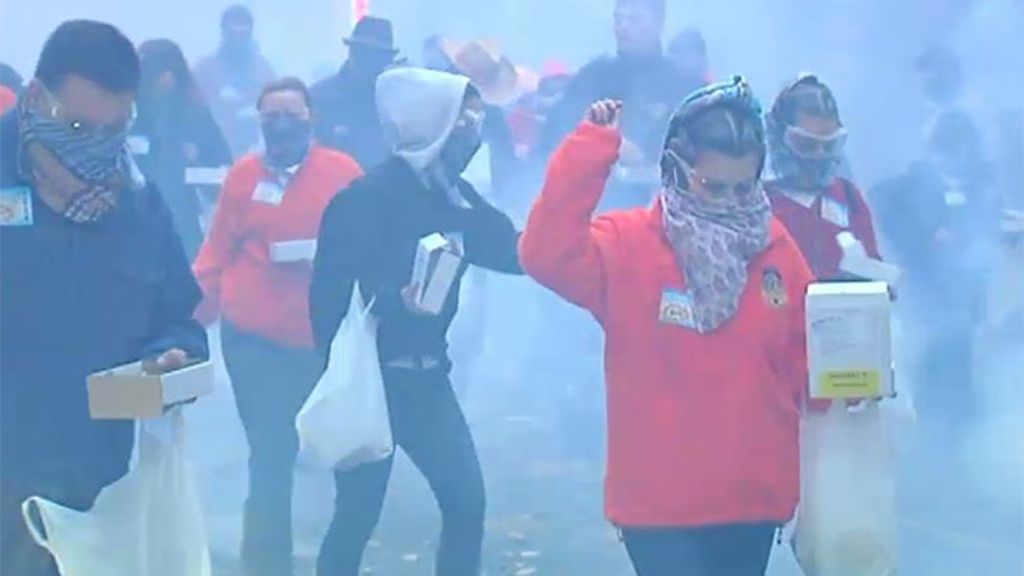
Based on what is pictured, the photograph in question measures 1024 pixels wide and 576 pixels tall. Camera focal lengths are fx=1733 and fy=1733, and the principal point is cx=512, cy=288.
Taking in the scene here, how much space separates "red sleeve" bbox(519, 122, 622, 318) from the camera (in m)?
3.76

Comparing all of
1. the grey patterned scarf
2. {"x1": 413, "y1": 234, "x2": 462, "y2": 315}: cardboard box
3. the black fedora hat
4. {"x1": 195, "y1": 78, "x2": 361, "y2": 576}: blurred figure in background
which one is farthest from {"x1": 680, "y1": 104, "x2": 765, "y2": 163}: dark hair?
{"x1": 195, "y1": 78, "x2": 361, "y2": 576}: blurred figure in background

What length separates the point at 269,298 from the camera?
4699 millimetres

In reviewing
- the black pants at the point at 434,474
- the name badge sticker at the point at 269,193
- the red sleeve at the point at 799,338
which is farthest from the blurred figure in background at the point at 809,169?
the name badge sticker at the point at 269,193

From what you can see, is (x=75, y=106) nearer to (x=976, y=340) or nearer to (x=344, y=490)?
(x=344, y=490)

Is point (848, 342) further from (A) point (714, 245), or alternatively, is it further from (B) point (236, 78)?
(B) point (236, 78)

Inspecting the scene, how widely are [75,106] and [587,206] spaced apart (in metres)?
1.14

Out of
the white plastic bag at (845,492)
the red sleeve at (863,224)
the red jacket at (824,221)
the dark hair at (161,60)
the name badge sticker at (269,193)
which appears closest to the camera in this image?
the white plastic bag at (845,492)

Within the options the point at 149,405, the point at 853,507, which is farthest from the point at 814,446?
the point at 149,405

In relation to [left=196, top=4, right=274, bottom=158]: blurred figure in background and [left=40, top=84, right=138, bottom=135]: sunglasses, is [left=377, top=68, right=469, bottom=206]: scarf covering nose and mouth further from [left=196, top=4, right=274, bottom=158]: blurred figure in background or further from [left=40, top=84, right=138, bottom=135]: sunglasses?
[left=40, top=84, right=138, bottom=135]: sunglasses

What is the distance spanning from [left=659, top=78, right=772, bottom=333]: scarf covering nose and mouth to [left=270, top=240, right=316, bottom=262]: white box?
A: 111cm

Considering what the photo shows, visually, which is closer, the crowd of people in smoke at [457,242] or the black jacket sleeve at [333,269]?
the crowd of people in smoke at [457,242]

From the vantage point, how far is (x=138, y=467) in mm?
3877

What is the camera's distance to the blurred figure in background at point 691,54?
4.36 meters

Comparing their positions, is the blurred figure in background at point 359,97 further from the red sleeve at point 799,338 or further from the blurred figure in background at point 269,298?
the red sleeve at point 799,338
